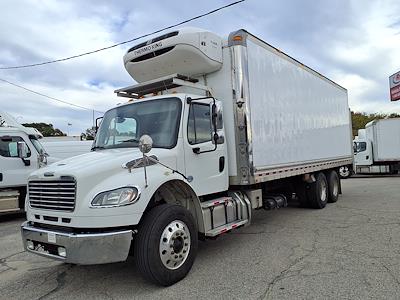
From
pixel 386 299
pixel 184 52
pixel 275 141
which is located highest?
pixel 184 52

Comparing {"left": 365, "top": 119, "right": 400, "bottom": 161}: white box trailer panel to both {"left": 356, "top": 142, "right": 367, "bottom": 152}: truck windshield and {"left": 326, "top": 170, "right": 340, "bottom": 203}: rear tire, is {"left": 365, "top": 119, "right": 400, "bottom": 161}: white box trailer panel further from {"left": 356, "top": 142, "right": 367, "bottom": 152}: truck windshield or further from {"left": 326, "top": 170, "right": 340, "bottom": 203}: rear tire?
{"left": 326, "top": 170, "right": 340, "bottom": 203}: rear tire

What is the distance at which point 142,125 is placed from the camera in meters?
5.53

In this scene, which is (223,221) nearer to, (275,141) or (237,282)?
(237,282)

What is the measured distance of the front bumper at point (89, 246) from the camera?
159 inches

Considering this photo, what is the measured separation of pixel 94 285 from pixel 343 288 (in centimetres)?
305

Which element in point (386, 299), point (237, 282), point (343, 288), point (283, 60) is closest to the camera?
point (386, 299)

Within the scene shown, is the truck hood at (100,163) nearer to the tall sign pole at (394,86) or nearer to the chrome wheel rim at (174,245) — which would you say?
the chrome wheel rim at (174,245)

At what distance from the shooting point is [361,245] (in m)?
6.07

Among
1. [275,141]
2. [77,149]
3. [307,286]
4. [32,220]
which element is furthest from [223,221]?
[77,149]

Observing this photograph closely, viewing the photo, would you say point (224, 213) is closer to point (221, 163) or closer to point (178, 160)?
point (221, 163)

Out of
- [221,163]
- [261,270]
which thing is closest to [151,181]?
[221,163]

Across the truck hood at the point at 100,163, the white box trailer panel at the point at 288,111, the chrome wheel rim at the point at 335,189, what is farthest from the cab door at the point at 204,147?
the chrome wheel rim at the point at 335,189

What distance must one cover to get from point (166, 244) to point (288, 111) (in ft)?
15.7

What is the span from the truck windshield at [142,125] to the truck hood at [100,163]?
9.1 inches
